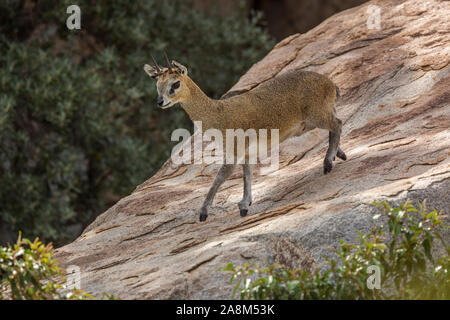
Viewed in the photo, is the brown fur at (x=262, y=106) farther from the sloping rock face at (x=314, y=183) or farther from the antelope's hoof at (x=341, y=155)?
the sloping rock face at (x=314, y=183)

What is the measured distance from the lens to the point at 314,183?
7.54 m

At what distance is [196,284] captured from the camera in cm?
583

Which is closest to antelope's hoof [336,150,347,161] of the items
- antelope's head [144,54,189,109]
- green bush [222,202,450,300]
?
antelope's head [144,54,189,109]

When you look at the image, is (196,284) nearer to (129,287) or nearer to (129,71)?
(129,287)

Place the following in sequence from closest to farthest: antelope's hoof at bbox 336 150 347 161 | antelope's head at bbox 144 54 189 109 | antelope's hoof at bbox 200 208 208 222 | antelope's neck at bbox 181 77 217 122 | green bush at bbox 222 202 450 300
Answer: green bush at bbox 222 202 450 300 < antelope's head at bbox 144 54 189 109 < antelope's neck at bbox 181 77 217 122 < antelope's hoof at bbox 200 208 208 222 < antelope's hoof at bbox 336 150 347 161

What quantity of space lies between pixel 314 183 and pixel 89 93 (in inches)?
284

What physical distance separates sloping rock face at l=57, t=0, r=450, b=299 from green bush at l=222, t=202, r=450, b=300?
314 mm

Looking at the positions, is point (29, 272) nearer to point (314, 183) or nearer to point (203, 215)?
point (203, 215)

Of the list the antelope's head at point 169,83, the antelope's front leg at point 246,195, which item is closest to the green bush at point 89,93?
the antelope's head at point 169,83

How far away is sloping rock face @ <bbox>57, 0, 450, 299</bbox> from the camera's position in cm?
611

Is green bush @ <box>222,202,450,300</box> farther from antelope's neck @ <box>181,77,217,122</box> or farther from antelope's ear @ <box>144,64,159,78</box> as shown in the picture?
antelope's ear @ <box>144,64,159,78</box>

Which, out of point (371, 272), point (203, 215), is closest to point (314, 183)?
point (203, 215)

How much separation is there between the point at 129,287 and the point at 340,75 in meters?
4.96
